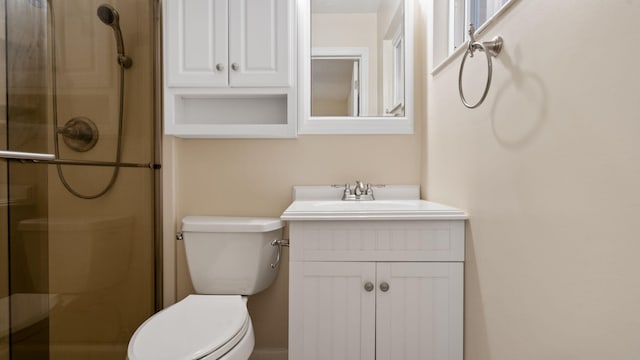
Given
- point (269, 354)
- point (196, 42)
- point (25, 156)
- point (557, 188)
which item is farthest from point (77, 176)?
point (557, 188)

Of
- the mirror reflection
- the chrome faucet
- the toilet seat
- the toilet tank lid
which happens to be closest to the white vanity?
the toilet seat

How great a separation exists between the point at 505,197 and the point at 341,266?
1.91 feet

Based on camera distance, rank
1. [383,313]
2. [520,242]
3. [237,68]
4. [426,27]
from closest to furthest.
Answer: [520,242]
[383,313]
[237,68]
[426,27]

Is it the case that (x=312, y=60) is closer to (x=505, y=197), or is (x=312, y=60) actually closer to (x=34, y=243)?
(x=505, y=197)

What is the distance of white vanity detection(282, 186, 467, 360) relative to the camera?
1286 millimetres

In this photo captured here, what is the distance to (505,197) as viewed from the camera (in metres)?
1.02

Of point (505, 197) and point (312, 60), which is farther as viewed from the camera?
point (312, 60)

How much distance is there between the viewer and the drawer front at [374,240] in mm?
1287

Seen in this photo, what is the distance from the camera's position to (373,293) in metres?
1.29

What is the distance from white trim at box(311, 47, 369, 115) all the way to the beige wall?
2.05ft

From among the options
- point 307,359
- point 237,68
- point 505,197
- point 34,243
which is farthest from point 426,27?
point 34,243

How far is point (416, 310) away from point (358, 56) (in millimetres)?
1204

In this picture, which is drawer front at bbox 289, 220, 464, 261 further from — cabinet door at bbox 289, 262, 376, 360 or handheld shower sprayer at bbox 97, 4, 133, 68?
handheld shower sprayer at bbox 97, 4, 133, 68

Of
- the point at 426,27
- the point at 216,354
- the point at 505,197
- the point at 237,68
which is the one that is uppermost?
the point at 426,27
